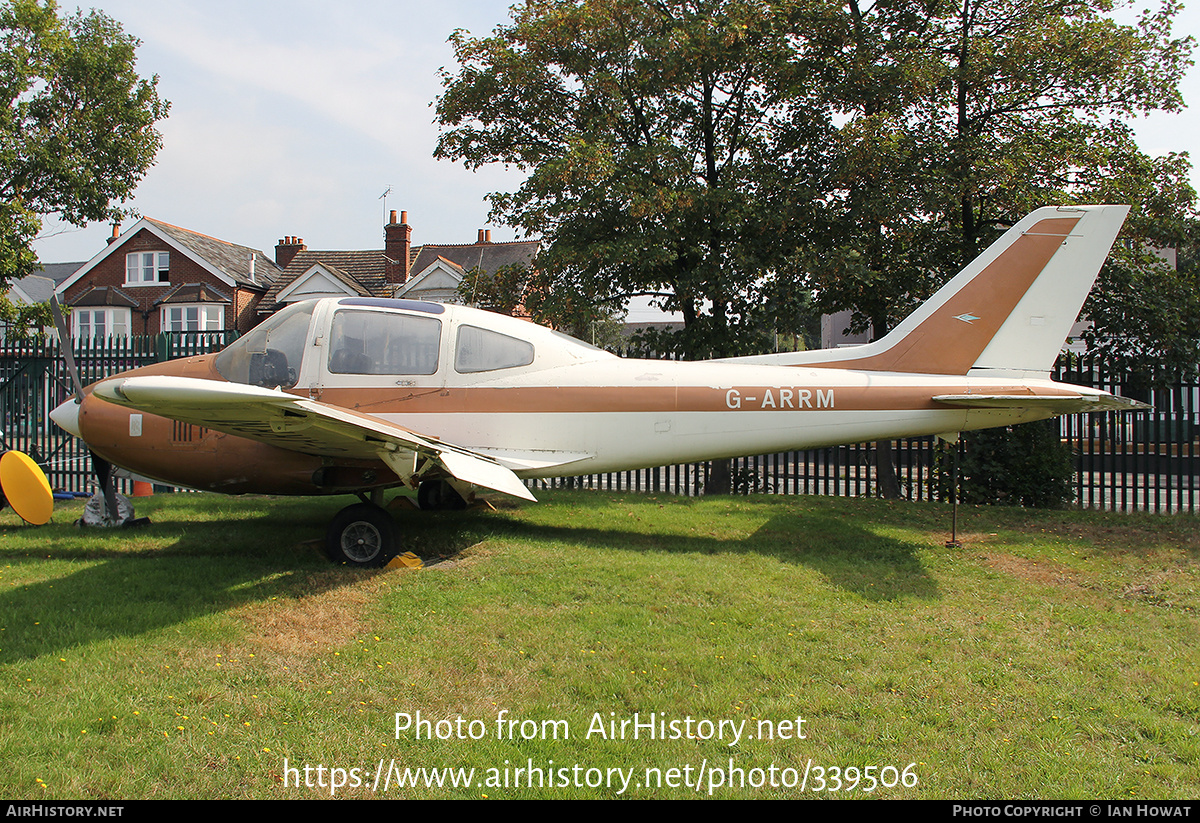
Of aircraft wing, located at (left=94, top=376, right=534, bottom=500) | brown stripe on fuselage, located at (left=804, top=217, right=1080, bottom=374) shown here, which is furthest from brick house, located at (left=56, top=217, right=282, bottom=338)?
brown stripe on fuselage, located at (left=804, top=217, right=1080, bottom=374)

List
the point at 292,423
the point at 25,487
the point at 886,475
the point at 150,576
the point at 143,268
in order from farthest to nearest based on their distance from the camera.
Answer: the point at 143,268, the point at 886,475, the point at 25,487, the point at 150,576, the point at 292,423

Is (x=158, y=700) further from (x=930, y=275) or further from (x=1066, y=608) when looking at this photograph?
(x=930, y=275)

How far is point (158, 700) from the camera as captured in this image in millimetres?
3723

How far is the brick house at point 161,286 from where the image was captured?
112 feet

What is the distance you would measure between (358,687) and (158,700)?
39.7 inches

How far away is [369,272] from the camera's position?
115 feet

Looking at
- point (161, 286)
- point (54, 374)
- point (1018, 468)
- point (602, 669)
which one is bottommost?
point (602, 669)

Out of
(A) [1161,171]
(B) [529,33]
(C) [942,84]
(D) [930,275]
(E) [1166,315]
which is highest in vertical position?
(B) [529,33]

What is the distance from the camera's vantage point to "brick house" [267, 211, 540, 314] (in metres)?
31.5

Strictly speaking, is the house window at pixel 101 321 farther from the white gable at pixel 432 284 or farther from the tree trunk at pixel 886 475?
the tree trunk at pixel 886 475

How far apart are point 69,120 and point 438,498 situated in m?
18.2

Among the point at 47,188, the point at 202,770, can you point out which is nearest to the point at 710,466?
the point at 202,770

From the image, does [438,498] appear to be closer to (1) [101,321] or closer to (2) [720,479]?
(2) [720,479]

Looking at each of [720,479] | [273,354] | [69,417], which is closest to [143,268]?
[69,417]
